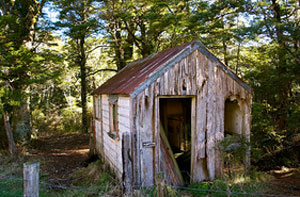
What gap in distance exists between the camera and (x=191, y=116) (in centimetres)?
755

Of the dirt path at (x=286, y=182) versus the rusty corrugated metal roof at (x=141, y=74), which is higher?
the rusty corrugated metal roof at (x=141, y=74)

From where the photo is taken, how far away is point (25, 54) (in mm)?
10266

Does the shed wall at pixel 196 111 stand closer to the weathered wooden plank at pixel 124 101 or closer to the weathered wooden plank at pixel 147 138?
the weathered wooden plank at pixel 147 138

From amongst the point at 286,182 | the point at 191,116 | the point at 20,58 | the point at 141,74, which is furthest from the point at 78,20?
the point at 286,182

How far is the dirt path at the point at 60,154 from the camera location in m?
9.65

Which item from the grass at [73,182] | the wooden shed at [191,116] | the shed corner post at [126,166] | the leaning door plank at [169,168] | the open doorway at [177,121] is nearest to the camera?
the shed corner post at [126,166]

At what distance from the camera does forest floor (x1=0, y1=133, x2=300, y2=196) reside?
748cm

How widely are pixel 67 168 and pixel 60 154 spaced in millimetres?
2989

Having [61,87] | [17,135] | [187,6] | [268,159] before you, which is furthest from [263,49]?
[61,87]

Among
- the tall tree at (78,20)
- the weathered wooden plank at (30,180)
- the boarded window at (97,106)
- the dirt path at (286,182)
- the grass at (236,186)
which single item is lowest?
the dirt path at (286,182)

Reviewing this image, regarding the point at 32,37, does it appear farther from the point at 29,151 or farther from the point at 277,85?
the point at 277,85

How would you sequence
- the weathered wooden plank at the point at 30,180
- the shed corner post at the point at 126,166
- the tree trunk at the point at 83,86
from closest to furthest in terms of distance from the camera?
the weathered wooden plank at the point at 30,180, the shed corner post at the point at 126,166, the tree trunk at the point at 83,86

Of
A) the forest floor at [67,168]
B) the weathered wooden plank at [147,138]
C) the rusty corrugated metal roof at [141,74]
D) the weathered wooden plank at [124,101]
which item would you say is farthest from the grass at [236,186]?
the rusty corrugated metal roof at [141,74]

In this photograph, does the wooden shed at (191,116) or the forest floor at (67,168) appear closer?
the wooden shed at (191,116)
